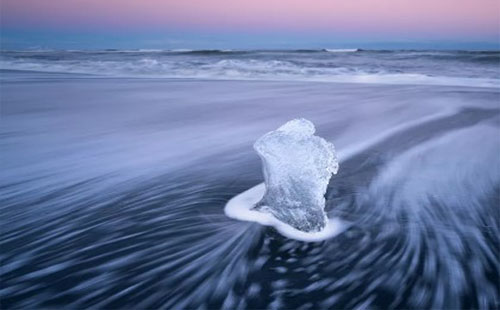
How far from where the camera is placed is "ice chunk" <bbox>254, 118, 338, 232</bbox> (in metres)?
1.70

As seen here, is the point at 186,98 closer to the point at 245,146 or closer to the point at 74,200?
the point at 245,146

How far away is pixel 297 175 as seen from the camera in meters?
1.72

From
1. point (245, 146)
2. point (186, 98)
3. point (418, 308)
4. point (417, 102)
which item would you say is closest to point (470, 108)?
point (417, 102)

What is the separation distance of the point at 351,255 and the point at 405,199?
0.83 m

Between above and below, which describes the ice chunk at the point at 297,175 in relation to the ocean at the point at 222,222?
above

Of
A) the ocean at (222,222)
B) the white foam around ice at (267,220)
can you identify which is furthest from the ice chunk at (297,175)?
the ocean at (222,222)

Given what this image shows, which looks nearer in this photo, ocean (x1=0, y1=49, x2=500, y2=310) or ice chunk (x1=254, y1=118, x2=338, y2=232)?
ocean (x1=0, y1=49, x2=500, y2=310)

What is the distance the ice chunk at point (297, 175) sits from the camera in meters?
1.70

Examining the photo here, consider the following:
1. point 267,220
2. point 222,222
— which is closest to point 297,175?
point 267,220

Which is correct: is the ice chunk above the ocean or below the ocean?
above

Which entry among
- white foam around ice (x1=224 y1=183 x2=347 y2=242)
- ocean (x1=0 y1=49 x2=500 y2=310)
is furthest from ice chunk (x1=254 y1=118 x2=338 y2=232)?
ocean (x1=0 y1=49 x2=500 y2=310)

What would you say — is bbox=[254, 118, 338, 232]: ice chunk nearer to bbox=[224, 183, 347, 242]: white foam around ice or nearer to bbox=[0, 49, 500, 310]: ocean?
bbox=[224, 183, 347, 242]: white foam around ice

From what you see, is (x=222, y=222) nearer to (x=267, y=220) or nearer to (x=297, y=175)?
(x=267, y=220)

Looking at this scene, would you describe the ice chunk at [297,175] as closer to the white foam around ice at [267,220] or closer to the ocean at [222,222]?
the white foam around ice at [267,220]
